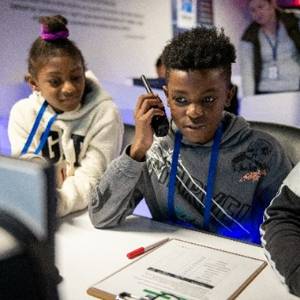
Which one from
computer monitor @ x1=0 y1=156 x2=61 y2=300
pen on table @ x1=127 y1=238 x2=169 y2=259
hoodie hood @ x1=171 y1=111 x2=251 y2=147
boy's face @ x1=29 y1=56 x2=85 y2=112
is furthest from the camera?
boy's face @ x1=29 y1=56 x2=85 y2=112

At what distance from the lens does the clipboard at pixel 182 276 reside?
0.84 m

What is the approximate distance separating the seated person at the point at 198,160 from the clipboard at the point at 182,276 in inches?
10.8

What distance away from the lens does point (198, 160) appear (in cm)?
134

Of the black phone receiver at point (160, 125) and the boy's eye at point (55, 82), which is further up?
the boy's eye at point (55, 82)

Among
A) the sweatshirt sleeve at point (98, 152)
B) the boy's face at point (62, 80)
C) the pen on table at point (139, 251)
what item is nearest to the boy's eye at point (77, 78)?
the boy's face at point (62, 80)

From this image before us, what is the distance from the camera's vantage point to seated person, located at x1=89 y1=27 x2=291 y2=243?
123 centimetres

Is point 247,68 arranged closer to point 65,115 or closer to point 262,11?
point 262,11

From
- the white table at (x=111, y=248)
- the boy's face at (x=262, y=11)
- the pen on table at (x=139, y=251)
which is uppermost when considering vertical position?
the boy's face at (x=262, y=11)

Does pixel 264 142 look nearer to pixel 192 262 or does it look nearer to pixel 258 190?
pixel 258 190

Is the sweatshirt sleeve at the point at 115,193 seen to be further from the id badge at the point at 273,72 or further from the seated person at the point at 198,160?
the id badge at the point at 273,72

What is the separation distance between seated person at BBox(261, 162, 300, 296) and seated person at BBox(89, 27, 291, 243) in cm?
28

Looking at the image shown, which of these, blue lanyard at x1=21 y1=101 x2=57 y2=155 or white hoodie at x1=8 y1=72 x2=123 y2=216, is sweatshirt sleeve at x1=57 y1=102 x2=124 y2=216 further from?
blue lanyard at x1=21 y1=101 x2=57 y2=155

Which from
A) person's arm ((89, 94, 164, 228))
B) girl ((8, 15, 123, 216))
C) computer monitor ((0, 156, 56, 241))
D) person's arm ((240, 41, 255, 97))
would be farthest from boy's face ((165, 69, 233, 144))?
person's arm ((240, 41, 255, 97))

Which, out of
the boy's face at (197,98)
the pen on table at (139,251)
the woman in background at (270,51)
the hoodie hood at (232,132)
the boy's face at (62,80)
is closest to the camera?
the pen on table at (139,251)
